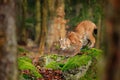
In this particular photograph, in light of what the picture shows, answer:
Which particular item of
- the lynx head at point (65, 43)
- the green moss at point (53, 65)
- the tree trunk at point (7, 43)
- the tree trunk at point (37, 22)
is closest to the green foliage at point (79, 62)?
the green moss at point (53, 65)

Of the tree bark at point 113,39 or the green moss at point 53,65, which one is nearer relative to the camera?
the tree bark at point 113,39

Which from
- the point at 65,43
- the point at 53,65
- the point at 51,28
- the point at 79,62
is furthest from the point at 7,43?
the point at 51,28

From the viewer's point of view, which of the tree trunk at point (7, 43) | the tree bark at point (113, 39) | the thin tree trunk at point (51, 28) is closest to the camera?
the tree bark at point (113, 39)

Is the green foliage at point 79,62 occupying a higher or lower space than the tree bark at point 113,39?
lower

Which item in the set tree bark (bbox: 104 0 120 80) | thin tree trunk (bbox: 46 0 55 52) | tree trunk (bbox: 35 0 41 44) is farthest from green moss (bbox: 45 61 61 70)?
tree trunk (bbox: 35 0 41 44)

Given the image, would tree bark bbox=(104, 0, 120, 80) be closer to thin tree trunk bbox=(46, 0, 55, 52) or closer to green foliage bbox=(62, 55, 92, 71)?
green foliage bbox=(62, 55, 92, 71)

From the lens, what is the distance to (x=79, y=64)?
11211 millimetres

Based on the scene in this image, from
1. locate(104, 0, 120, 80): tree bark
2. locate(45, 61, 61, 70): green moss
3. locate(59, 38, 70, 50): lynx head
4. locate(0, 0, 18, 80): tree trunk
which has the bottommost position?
locate(45, 61, 61, 70): green moss

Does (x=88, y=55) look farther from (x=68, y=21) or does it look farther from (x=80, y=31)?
(x=68, y=21)

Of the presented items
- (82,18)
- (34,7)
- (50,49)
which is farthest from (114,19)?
(34,7)

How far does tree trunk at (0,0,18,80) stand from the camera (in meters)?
4.74

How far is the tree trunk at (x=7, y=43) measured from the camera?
15.6 ft

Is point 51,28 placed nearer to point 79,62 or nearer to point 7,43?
point 79,62

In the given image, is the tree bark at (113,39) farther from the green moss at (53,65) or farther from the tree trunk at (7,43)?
the green moss at (53,65)
